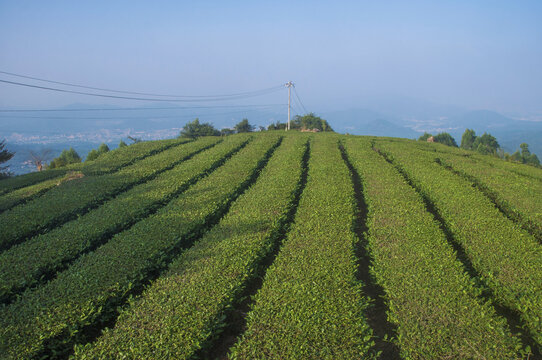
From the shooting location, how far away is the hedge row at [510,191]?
13.1 m

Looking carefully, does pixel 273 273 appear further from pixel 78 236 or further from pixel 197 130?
pixel 197 130

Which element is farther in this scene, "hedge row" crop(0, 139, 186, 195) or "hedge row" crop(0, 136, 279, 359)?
"hedge row" crop(0, 139, 186, 195)

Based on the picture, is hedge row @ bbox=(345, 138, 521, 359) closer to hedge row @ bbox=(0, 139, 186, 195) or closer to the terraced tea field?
the terraced tea field

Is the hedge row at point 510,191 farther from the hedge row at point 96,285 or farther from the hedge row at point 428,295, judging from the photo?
the hedge row at point 96,285

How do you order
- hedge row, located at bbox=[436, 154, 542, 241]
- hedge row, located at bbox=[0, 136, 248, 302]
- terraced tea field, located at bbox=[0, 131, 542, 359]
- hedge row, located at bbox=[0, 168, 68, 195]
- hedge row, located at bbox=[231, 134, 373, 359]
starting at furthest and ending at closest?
1. hedge row, located at bbox=[0, 168, 68, 195]
2. hedge row, located at bbox=[436, 154, 542, 241]
3. hedge row, located at bbox=[0, 136, 248, 302]
4. terraced tea field, located at bbox=[0, 131, 542, 359]
5. hedge row, located at bbox=[231, 134, 373, 359]

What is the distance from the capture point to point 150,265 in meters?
9.38

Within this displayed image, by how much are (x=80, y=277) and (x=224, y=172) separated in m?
12.1

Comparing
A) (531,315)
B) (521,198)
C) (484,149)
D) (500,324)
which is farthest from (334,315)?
(484,149)

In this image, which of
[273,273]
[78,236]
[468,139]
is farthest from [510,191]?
[468,139]

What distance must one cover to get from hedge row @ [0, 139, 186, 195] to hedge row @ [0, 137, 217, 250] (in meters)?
2.16

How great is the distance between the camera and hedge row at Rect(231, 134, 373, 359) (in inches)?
246

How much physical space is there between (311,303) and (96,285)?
5721 mm

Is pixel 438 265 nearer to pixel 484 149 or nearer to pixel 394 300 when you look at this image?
pixel 394 300

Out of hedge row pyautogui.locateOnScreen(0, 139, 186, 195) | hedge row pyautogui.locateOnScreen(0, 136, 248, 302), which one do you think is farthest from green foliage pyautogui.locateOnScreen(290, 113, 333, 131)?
hedge row pyautogui.locateOnScreen(0, 136, 248, 302)
